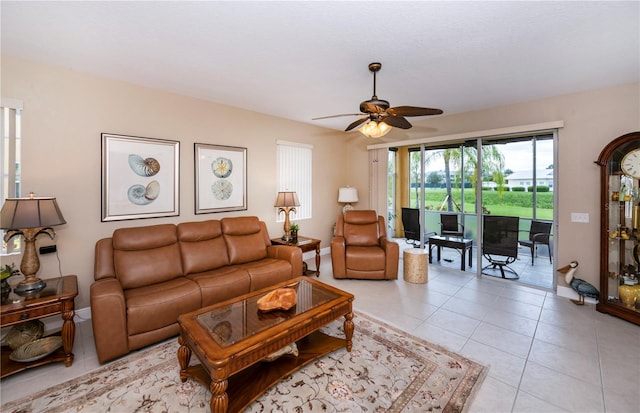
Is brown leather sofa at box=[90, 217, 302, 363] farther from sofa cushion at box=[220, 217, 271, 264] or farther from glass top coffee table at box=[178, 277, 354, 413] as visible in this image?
glass top coffee table at box=[178, 277, 354, 413]

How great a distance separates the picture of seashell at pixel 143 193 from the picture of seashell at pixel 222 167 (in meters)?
0.78

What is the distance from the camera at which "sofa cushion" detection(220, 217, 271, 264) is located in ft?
11.4

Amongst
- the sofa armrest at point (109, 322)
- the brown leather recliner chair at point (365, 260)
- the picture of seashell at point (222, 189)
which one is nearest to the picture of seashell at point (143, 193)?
the picture of seashell at point (222, 189)

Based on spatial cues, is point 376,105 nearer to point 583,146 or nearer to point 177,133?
point 177,133

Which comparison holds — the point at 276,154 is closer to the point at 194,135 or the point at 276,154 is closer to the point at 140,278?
the point at 194,135

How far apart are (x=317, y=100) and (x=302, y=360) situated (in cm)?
320

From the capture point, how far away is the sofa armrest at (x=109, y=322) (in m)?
2.11

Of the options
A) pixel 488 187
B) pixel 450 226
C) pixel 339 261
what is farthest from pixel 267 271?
pixel 488 187

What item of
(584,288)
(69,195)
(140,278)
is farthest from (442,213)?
(69,195)

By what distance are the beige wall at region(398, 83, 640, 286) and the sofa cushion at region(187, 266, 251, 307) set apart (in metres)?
4.20

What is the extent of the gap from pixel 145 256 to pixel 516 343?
3.76 meters

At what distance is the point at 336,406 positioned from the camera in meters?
1.74

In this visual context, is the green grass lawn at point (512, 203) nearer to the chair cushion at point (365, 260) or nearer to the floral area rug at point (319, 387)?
the chair cushion at point (365, 260)

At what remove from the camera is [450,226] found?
4.76 metres
